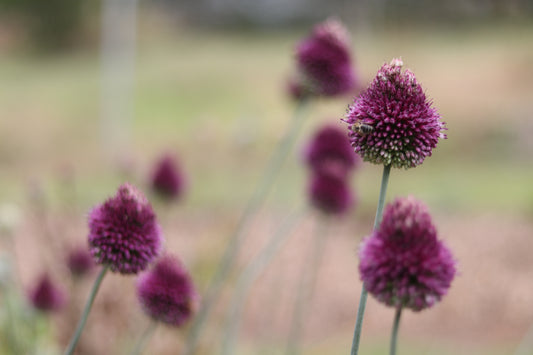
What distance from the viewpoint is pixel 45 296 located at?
2914 millimetres

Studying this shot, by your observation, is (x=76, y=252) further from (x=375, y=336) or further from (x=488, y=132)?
(x=488, y=132)

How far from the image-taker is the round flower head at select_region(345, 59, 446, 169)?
5.09 feet

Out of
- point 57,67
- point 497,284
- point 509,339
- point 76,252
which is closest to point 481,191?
point 497,284

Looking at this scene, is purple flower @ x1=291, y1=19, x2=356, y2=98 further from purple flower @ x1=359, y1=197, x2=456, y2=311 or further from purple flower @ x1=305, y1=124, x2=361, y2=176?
purple flower @ x1=359, y1=197, x2=456, y2=311

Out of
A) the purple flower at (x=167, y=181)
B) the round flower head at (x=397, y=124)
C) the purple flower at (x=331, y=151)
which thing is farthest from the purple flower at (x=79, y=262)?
the round flower head at (x=397, y=124)

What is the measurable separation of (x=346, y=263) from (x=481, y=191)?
4.39 meters

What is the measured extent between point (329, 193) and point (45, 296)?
1.74 m

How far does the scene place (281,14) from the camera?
27.1 meters

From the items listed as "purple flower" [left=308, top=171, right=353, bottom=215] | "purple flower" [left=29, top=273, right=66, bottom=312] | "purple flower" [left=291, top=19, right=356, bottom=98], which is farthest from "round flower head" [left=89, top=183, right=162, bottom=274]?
"purple flower" [left=308, top=171, right=353, bottom=215]

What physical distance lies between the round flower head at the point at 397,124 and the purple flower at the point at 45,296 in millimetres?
2021

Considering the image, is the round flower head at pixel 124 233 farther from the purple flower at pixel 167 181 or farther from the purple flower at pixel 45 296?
the purple flower at pixel 167 181

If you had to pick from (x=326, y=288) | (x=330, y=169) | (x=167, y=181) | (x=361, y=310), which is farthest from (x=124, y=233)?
(x=326, y=288)

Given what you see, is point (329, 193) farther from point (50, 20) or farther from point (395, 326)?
point (50, 20)

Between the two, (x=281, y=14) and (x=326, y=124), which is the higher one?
(x=281, y=14)
